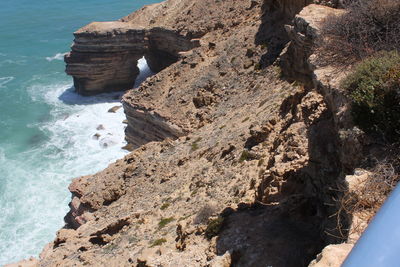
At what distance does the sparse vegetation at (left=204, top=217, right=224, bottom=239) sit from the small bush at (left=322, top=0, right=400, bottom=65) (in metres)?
4.51

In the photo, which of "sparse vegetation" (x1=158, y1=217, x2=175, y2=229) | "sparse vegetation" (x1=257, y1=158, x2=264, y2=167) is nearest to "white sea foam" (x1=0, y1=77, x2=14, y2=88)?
"sparse vegetation" (x1=158, y1=217, x2=175, y2=229)

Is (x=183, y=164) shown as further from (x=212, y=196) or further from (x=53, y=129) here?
(x=53, y=129)

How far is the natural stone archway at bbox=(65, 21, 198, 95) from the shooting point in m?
39.2

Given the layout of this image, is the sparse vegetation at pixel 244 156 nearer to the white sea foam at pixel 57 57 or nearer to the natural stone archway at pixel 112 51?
the natural stone archway at pixel 112 51

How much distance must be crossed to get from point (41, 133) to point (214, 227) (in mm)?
30175

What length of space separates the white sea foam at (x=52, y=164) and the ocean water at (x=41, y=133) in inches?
2.2

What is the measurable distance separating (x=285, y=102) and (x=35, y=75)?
38820 millimetres

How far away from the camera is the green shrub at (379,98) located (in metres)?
7.38

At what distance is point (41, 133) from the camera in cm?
3778

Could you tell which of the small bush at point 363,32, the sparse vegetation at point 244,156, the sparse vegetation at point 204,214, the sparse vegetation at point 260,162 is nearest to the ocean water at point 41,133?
the sparse vegetation at point 244,156

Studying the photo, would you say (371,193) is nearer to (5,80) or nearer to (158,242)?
(158,242)

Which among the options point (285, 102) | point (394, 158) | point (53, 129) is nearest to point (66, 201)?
point (53, 129)

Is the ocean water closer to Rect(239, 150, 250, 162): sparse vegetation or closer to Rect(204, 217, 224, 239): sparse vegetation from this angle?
Rect(239, 150, 250, 162): sparse vegetation

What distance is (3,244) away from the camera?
25734mm
